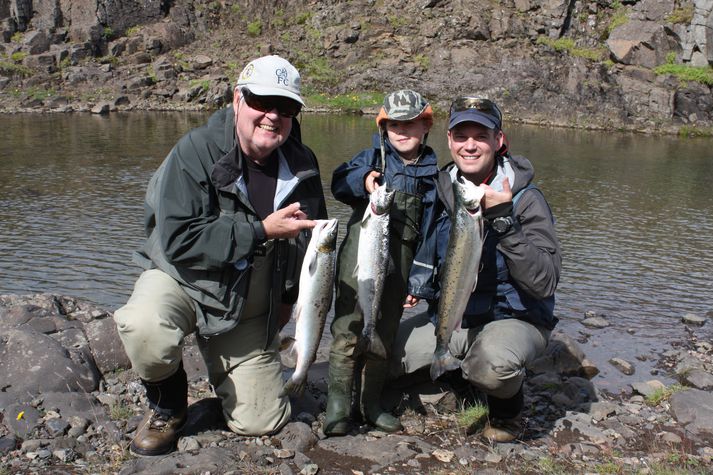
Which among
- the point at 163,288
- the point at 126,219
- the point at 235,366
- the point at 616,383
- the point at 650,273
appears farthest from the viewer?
the point at 126,219

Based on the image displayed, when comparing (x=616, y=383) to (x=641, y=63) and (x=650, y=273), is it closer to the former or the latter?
(x=650, y=273)

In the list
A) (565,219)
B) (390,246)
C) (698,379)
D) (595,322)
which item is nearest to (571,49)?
(565,219)

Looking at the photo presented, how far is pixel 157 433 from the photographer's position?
4.71 m

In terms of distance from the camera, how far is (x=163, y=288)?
4.76m

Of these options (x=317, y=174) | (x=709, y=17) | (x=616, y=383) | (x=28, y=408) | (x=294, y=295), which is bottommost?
(x=616, y=383)

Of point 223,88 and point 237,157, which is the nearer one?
point 237,157

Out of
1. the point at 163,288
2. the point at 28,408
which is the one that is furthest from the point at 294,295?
the point at 28,408

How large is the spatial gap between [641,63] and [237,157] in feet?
130

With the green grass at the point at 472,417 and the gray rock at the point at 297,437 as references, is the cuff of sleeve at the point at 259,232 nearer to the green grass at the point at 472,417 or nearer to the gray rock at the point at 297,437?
the gray rock at the point at 297,437

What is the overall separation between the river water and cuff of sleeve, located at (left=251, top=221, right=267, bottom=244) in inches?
154

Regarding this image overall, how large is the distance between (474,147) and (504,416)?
2.08 meters

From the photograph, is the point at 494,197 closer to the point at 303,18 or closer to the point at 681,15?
the point at 681,15

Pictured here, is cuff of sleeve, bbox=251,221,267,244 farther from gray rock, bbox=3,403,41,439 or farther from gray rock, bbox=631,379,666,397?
gray rock, bbox=631,379,666,397

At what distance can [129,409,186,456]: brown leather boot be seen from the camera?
4.63m
